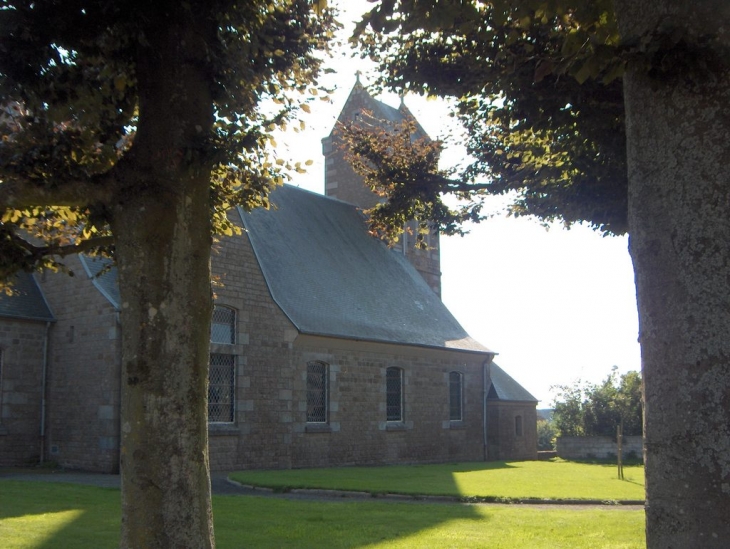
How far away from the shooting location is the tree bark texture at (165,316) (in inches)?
221

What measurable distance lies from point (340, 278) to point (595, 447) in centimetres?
1250

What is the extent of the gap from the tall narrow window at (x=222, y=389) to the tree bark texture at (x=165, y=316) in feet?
47.5

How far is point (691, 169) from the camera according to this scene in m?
3.57

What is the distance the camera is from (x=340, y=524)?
32.3 ft

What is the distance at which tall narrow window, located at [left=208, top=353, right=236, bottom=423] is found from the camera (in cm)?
2056

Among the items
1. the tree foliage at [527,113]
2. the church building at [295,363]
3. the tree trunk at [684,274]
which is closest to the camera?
the tree trunk at [684,274]

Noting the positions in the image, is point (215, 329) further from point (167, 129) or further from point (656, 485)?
point (656, 485)

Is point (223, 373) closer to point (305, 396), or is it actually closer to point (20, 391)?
point (305, 396)

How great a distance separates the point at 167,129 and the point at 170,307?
1502mm

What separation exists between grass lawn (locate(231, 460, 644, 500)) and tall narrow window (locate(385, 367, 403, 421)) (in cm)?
451

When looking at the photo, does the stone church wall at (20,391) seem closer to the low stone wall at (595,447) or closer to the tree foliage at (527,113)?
the tree foliage at (527,113)

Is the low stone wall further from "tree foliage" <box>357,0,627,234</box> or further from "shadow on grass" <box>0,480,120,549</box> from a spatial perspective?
"shadow on grass" <box>0,480,120,549</box>

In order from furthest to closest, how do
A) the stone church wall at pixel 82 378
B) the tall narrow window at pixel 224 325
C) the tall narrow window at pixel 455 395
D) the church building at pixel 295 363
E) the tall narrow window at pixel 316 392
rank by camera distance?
1. the tall narrow window at pixel 455 395
2. the tall narrow window at pixel 316 392
3. the tall narrow window at pixel 224 325
4. the church building at pixel 295 363
5. the stone church wall at pixel 82 378

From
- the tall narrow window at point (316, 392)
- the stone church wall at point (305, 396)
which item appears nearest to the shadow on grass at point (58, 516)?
the stone church wall at point (305, 396)
